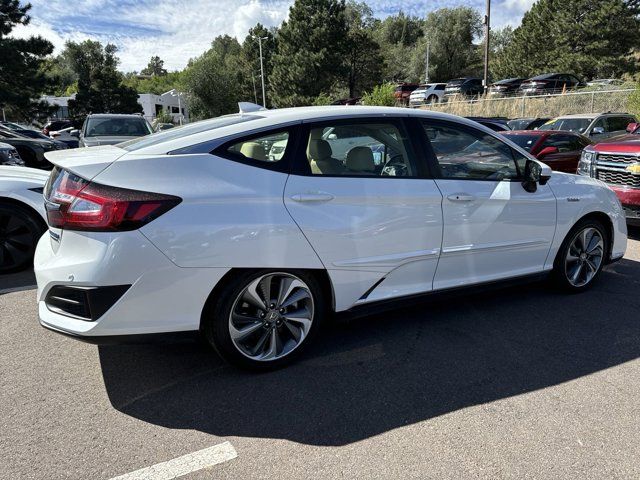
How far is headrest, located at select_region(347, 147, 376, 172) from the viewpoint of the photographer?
11.0 feet

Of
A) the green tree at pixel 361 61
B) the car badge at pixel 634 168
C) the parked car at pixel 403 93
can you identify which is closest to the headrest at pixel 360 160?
the car badge at pixel 634 168

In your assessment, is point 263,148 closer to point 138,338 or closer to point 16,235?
point 138,338

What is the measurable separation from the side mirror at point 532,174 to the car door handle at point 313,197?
→ 1.83 m

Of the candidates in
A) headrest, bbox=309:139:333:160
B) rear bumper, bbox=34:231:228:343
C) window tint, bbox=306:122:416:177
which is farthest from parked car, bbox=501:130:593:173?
rear bumper, bbox=34:231:228:343

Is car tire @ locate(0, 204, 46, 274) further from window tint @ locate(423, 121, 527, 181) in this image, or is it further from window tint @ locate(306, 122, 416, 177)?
window tint @ locate(423, 121, 527, 181)

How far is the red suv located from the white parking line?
607 cm

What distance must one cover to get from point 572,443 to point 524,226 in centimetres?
193

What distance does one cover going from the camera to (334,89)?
2146 inches

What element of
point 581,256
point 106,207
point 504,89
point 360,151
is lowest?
point 581,256

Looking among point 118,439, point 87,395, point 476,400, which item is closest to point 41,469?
point 118,439

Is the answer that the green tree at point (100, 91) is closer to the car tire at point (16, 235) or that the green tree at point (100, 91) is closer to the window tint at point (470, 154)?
the car tire at point (16, 235)

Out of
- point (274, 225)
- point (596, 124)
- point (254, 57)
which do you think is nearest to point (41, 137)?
point (596, 124)

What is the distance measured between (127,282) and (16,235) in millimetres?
3439

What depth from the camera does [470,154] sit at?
12.7ft
